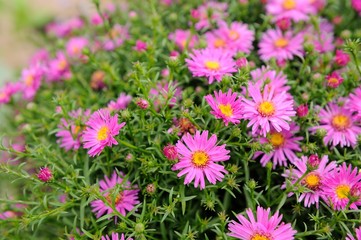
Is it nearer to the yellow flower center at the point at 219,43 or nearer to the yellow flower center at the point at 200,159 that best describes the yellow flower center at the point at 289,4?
the yellow flower center at the point at 219,43

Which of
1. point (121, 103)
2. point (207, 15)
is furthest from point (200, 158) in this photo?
point (207, 15)

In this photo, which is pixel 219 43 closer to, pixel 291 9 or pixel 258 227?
pixel 291 9

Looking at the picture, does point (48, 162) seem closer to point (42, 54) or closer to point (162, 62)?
point (162, 62)

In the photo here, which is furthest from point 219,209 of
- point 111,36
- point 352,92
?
point 111,36

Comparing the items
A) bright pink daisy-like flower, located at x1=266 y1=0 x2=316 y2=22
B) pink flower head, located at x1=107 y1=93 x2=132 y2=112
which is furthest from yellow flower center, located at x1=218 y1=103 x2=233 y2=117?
bright pink daisy-like flower, located at x1=266 y1=0 x2=316 y2=22

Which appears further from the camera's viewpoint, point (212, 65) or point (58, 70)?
point (58, 70)

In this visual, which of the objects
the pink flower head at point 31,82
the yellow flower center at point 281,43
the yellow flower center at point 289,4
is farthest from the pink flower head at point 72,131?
the yellow flower center at point 289,4
